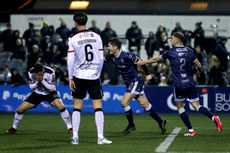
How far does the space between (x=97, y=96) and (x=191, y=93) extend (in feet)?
8.51

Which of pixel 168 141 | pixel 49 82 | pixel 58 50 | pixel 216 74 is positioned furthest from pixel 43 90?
pixel 58 50

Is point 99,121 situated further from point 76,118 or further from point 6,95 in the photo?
point 6,95

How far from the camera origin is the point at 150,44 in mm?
22406

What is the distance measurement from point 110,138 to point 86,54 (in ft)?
7.49

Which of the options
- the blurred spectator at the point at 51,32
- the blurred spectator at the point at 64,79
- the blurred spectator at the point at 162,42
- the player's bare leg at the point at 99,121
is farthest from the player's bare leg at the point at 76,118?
the blurred spectator at the point at 51,32

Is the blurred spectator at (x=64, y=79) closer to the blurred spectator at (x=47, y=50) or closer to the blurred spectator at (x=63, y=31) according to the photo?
the blurred spectator at (x=47, y=50)

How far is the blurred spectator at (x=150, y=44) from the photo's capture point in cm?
2241

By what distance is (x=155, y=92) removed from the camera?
2014cm

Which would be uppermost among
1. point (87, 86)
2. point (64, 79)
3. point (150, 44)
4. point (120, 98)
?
point (150, 44)

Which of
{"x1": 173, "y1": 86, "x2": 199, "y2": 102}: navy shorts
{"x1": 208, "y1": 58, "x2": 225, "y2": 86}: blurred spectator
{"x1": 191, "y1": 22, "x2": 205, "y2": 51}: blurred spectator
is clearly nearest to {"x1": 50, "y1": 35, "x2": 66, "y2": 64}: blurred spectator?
{"x1": 191, "y1": 22, "x2": 205, "y2": 51}: blurred spectator

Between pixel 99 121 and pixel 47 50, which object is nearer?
pixel 99 121

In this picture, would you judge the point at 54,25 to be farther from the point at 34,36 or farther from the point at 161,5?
the point at 161,5

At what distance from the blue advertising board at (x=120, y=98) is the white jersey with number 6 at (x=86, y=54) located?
32.9 feet

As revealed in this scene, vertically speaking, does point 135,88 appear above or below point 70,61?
below
